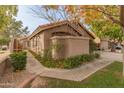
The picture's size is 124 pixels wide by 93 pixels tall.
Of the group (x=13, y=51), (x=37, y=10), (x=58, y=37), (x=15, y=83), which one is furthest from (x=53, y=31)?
(x=15, y=83)

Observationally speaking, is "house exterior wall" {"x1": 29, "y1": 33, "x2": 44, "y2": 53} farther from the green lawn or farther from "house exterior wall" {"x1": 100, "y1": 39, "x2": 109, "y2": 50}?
"house exterior wall" {"x1": 100, "y1": 39, "x2": 109, "y2": 50}

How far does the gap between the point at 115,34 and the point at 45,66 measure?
1.68 m

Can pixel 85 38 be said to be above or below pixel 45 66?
above

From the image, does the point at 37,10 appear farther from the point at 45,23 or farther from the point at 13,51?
the point at 13,51

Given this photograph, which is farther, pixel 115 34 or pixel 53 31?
pixel 53 31

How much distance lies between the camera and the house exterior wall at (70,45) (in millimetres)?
6730

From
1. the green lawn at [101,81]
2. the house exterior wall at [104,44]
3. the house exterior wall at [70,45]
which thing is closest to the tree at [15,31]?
the house exterior wall at [70,45]

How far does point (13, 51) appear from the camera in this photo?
6.81 metres

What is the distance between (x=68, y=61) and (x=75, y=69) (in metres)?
0.29

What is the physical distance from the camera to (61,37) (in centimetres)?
697

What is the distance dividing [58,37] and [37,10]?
777mm

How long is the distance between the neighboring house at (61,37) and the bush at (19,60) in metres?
0.39

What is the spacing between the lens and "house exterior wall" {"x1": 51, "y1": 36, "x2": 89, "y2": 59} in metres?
6.73

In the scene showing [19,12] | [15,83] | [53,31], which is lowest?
[15,83]
